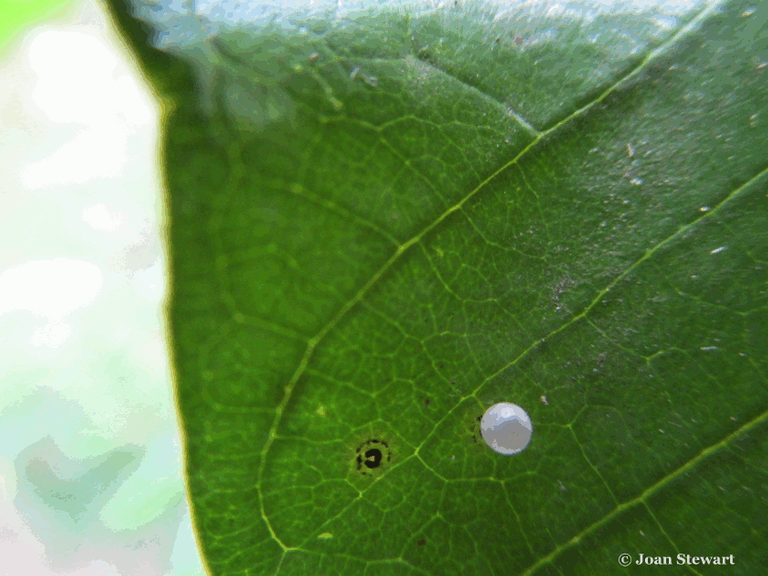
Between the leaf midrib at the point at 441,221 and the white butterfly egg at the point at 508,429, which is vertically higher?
the leaf midrib at the point at 441,221

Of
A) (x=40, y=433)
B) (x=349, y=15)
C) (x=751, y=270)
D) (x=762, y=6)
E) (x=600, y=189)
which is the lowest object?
(x=40, y=433)

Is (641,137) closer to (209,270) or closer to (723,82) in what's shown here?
(723,82)

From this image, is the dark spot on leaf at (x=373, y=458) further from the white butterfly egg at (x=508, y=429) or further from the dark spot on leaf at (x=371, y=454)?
the white butterfly egg at (x=508, y=429)

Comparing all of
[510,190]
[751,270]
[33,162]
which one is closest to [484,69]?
[510,190]

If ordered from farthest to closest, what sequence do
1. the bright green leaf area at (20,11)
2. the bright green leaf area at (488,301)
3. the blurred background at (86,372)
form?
1. the blurred background at (86,372)
2. the bright green leaf area at (20,11)
3. the bright green leaf area at (488,301)

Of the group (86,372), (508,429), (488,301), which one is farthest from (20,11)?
(508,429)

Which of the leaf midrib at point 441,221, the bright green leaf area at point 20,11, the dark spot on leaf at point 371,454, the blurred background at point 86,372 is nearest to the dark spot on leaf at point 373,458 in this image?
the dark spot on leaf at point 371,454
